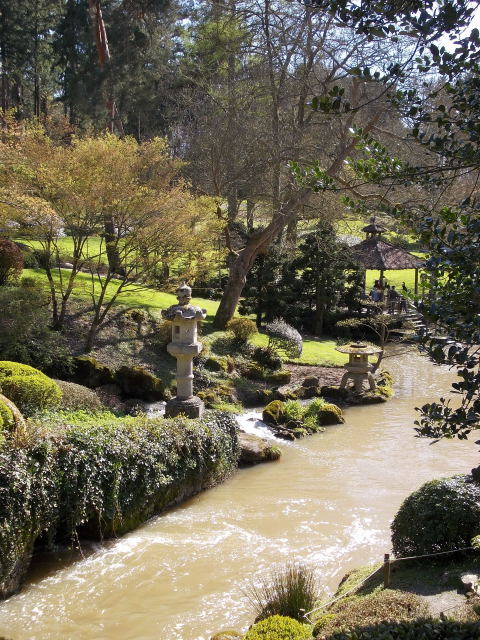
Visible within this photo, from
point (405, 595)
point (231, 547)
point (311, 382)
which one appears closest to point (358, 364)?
point (311, 382)

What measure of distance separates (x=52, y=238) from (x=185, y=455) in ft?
26.7

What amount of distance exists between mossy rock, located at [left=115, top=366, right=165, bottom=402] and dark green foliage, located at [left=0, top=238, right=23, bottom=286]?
5.26 m

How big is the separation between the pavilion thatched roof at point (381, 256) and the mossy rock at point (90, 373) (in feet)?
39.9

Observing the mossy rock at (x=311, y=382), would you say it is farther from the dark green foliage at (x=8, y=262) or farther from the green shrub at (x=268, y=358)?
the dark green foliage at (x=8, y=262)

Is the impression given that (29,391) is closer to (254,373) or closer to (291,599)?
(291,599)

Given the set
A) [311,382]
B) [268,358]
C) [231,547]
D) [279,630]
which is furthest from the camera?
[268,358]

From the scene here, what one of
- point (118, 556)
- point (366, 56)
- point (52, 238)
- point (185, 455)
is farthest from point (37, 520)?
point (366, 56)

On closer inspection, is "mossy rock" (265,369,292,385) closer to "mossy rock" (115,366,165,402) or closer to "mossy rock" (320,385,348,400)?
"mossy rock" (320,385,348,400)

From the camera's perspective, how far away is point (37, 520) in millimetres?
8156

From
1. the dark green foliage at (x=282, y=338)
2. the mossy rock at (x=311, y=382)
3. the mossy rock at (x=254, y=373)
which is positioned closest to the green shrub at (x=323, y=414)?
the mossy rock at (x=311, y=382)

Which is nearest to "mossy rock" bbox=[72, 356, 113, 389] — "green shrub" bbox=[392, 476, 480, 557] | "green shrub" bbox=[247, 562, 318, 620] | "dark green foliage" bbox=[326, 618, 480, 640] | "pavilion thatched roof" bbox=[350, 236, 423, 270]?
"green shrub" bbox=[247, 562, 318, 620]

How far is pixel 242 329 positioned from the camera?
1959 centimetres

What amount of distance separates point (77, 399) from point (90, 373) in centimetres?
283

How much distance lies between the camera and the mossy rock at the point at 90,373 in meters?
15.0
